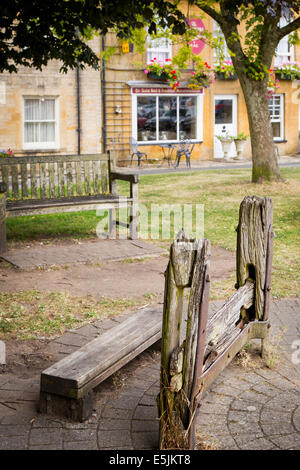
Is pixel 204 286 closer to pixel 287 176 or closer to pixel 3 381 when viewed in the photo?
pixel 3 381

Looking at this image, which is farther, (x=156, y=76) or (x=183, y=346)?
(x=156, y=76)

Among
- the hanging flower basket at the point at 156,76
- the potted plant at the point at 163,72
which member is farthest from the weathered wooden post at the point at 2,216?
the hanging flower basket at the point at 156,76

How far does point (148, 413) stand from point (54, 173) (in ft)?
19.9

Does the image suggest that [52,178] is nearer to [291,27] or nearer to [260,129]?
[260,129]

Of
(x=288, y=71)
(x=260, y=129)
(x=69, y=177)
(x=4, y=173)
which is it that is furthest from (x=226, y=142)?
(x=4, y=173)

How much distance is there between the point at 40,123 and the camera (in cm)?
2178

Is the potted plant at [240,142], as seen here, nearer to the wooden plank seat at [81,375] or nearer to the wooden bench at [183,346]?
the wooden plank seat at [81,375]

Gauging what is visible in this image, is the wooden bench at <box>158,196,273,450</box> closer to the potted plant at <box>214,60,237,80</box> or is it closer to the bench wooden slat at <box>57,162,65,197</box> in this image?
the bench wooden slat at <box>57,162,65,197</box>

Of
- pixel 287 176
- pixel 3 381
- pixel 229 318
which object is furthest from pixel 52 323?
pixel 287 176

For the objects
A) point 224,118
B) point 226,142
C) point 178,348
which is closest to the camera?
point 178,348

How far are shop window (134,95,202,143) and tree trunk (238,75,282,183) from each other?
9437mm

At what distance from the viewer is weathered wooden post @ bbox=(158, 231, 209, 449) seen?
3.09 metres

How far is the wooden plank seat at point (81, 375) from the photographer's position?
11.7 ft

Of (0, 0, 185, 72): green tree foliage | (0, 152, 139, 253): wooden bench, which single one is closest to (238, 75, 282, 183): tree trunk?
(0, 0, 185, 72): green tree foliage
